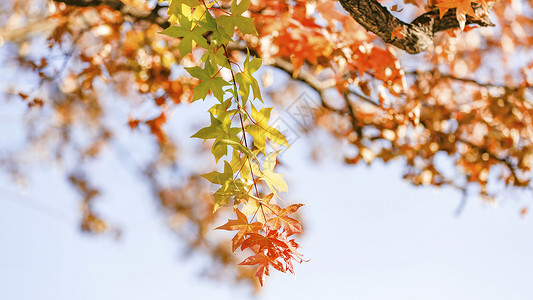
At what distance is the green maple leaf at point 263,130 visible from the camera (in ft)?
4.86

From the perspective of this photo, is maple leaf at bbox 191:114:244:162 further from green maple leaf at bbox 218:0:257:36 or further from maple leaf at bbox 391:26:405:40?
maple leaf at bbox 391:26:405:40

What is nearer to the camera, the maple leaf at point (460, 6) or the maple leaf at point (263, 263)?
the maple leaf at point (263, 263)

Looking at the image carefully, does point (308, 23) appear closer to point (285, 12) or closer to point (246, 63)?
point (285, 12)

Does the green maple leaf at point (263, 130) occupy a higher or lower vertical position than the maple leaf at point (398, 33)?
lower

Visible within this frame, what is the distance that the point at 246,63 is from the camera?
145 centimetres

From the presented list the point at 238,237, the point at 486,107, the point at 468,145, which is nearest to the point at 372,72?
the point at 468,145

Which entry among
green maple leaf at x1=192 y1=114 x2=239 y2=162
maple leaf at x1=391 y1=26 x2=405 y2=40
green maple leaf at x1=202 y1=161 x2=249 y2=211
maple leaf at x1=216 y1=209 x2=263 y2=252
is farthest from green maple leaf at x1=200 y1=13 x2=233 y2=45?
maple leaf at x1=391 y1=26 x2=405 y2=40

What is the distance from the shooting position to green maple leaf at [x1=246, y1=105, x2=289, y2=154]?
1482 mm

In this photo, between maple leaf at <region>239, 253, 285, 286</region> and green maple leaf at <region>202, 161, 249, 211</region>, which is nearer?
green maple leaf at <region>202, 161, 249, 211</region>

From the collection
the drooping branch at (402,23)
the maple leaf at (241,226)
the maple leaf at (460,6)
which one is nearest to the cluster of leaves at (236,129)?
the maple leaf at (241,226)

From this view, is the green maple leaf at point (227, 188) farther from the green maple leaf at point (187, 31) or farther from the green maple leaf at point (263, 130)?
the green maple leaf at point (187, 31)

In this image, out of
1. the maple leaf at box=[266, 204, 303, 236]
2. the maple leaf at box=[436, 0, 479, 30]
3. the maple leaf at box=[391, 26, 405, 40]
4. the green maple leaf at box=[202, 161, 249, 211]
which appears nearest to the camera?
the green maple leaf at box=[202, 161, 249, 211]

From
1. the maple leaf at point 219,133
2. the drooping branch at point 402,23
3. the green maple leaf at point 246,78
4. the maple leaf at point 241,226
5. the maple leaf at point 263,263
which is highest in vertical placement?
the drooping branch at point 402,23

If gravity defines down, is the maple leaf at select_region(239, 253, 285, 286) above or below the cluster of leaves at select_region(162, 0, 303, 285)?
below
